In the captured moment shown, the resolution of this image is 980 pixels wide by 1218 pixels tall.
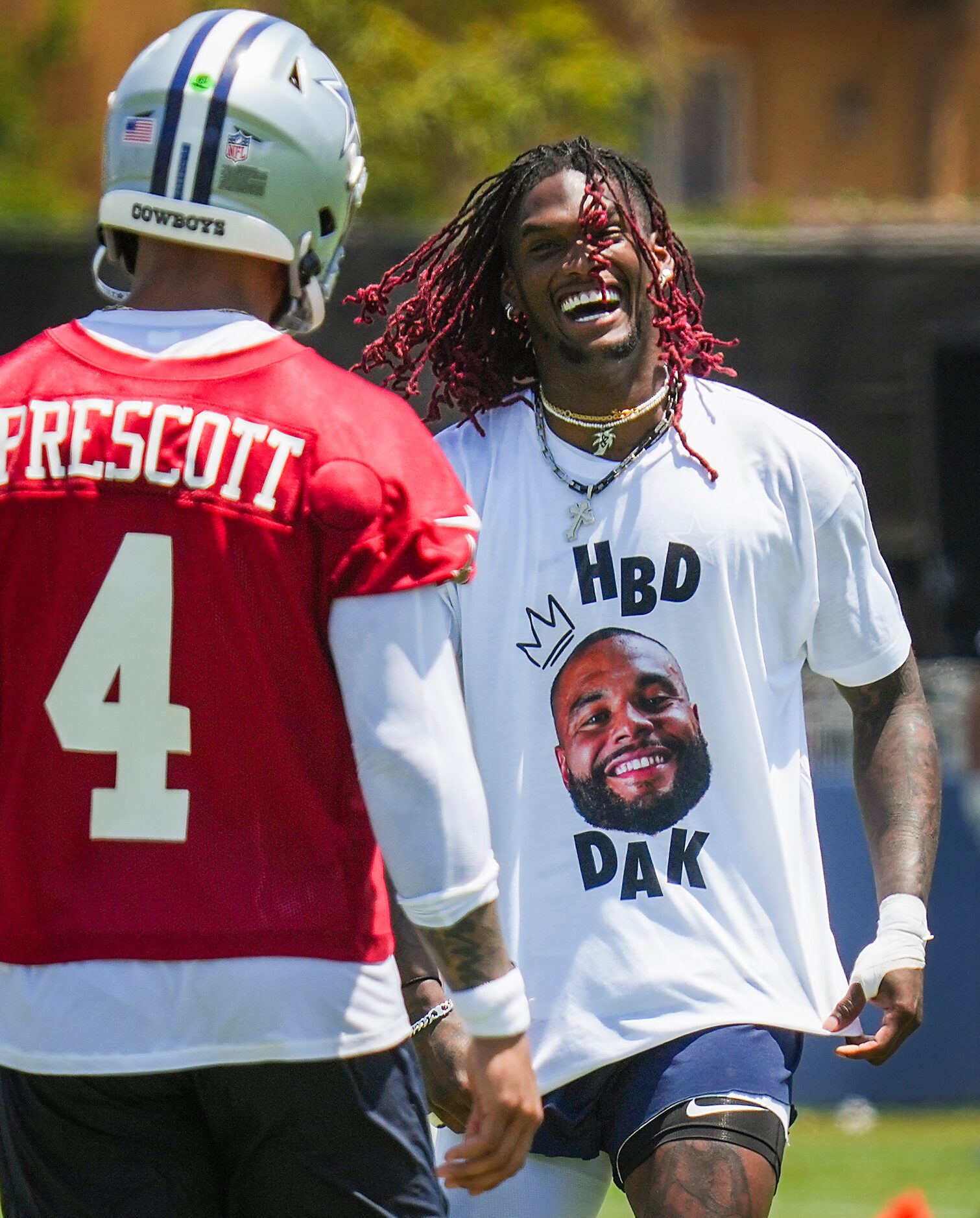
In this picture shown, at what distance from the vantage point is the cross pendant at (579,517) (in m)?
3.42

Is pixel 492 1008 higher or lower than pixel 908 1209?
higher

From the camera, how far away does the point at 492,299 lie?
3.87 meters

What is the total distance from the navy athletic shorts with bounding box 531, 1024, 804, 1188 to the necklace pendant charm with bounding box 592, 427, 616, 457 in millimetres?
988

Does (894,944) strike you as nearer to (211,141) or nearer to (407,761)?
(407,761)

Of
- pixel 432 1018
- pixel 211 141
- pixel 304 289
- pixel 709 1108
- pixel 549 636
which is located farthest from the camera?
pixel 549 636

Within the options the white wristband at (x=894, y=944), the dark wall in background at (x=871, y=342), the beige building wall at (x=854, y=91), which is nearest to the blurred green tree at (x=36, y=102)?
the beige building wall at (x=854, y=91)

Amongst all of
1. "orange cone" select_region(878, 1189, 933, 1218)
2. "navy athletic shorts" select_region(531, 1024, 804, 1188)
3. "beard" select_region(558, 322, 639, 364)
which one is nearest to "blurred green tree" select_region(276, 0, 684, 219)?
"orange cone" select_region(878, 1189, 933, 1218)

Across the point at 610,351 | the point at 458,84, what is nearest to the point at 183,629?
the point at 610,351

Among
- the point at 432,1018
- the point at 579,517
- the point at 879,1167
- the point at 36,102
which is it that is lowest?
the point at 879,1167

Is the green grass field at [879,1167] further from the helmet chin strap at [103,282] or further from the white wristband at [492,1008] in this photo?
the helmet chin strap at [103,282]

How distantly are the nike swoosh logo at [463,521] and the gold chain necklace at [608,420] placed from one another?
3.22ft

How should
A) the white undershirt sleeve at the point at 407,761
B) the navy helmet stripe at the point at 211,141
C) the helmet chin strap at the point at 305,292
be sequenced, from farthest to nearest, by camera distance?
the helmet chin strap at the point at 305,292, the navy helmet stripe at the point at 211,141, the white undershirt sleeve at the point at 407,761

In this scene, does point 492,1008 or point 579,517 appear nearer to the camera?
point 492,1008

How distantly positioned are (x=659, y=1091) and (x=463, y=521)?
1.12m
